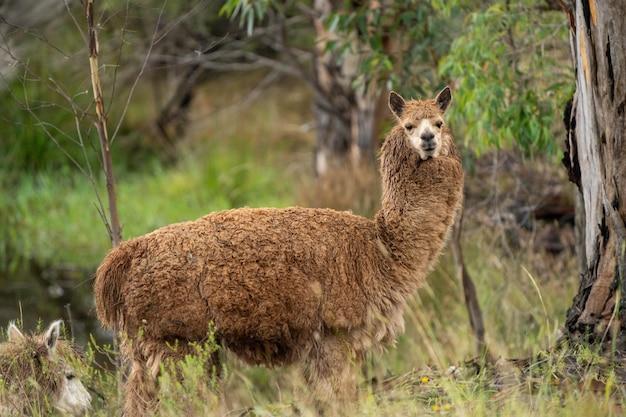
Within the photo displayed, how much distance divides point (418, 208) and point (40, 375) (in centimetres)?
272

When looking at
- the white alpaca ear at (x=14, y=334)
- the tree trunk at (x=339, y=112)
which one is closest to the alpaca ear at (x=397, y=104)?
the white alpaca ear at (x=14, y=334)

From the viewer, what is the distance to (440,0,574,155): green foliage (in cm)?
902

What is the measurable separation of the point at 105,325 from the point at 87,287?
9185 mm

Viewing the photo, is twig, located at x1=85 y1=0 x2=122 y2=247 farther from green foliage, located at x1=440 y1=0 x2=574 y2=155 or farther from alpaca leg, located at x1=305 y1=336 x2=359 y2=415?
green foliage, located at x1=440 y1=0 x2=574 y2=155

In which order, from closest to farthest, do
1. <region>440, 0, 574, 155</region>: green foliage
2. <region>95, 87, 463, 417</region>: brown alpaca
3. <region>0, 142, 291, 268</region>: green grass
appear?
<region>95, 87, 463, 417</region>: brown alpaca < <region>440, 0, 574, 155</region>: green foliage < <region>0, 142, 291, 268</region>: green grass

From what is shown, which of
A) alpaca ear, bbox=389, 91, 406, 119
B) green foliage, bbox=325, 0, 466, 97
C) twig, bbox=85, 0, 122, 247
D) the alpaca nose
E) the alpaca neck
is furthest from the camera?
green foliage, bbox=325, 0, 466, 97

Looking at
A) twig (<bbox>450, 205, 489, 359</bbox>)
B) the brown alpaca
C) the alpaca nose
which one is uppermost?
the alpaca nose

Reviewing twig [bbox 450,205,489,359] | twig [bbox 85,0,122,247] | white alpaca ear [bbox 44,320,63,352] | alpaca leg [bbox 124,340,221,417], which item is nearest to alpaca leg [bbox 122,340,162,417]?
alpaca leg [bbox 124,340,221,417]

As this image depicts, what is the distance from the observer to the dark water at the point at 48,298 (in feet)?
44.6

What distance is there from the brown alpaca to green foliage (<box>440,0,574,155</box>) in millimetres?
1733

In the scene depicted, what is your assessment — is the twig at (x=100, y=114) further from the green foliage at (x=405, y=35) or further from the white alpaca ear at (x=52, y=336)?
the green foliage at (x=405, y=35)

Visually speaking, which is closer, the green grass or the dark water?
the dark water

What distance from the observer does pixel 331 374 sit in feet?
22.4

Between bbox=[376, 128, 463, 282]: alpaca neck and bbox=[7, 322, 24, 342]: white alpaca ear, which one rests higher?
bbox=[376, 128, 463, 282]: alpaca neck
